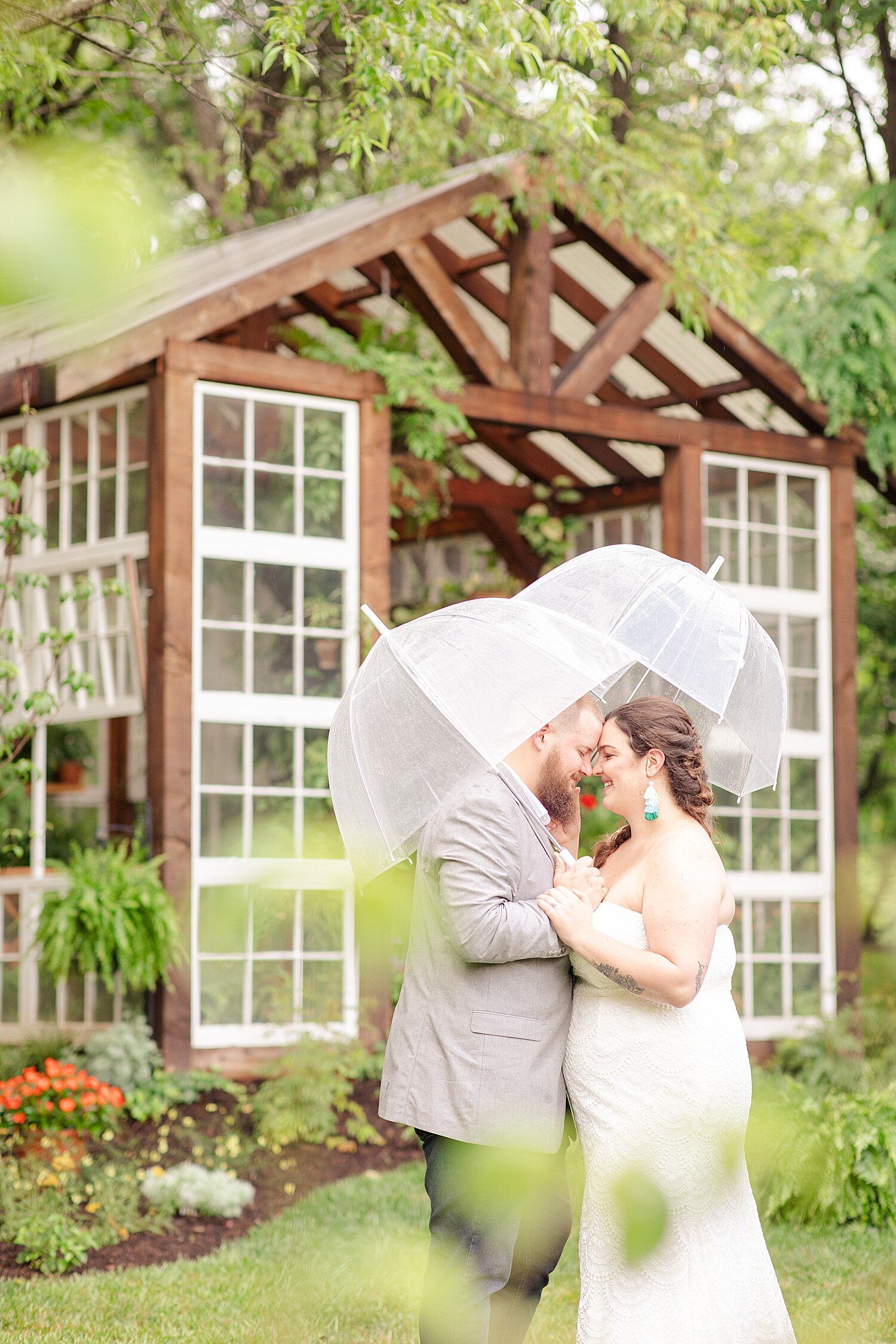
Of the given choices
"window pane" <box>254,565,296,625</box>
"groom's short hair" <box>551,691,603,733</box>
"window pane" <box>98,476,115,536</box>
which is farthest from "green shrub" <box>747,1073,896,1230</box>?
"window pane" <box>98,476,115,536</box>

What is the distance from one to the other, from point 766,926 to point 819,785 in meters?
0.96

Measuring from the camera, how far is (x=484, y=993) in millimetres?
3158

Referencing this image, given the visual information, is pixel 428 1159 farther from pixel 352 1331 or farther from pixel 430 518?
pixel 430 518

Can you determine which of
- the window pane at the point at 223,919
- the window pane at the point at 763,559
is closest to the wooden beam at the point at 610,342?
the window pane at the point at 763,559

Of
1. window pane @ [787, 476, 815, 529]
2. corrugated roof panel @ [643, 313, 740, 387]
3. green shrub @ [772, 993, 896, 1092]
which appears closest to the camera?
green shrub @ [772, 993, 896, 1092]

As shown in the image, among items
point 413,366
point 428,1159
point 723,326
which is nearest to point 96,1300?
point 428,1159

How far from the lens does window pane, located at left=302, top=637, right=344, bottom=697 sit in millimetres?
7297

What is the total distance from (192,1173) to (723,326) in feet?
18.6

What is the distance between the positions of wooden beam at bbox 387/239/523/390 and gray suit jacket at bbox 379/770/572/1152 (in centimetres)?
497

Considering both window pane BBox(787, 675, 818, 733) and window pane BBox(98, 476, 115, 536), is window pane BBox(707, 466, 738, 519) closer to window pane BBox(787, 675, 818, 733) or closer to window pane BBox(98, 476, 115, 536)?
window pane BBox(787, 675, 818, 733)

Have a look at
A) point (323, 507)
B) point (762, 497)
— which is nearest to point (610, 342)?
point (762, 497)

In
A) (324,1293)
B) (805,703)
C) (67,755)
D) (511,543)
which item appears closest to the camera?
(324,1293)

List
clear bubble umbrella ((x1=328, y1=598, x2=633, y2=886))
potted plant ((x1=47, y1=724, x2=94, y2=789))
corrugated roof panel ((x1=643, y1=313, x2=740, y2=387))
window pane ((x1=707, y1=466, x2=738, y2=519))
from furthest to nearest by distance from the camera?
potted plant ((x1=47, y1=724, x2=94, y2=789))
corrugated roof panel ((x1=643, y1=313, x2=740, y2=387))
window pane ((x1=707, y1=466, x2=738, y2=519))
clear bubble umbrella ((x1=328, y1=598, x2=633, y2=886))

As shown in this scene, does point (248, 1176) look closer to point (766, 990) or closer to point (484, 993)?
point (484, 993)
